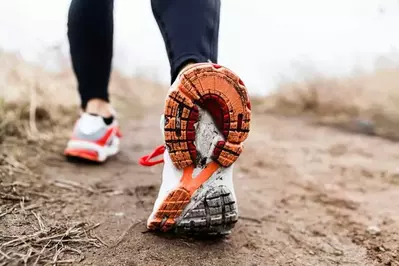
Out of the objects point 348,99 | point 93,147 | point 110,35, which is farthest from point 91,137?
point 348,99

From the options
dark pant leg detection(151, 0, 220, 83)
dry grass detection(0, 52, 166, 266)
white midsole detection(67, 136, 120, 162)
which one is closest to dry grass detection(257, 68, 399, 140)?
dry grass detection(0, 52, 166, 266)

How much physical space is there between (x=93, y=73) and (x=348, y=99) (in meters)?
2.34

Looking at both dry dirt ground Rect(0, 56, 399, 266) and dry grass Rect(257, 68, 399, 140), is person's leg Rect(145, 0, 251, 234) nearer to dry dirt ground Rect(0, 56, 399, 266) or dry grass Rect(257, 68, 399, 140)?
dry dirt ground Rect(0, 56, 399, 266)

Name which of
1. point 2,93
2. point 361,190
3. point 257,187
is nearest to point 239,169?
point 257,187

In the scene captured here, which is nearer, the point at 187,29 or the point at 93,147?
the point at 187,29

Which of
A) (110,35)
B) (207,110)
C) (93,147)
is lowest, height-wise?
(93,147)

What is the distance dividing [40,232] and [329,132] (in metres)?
2.16

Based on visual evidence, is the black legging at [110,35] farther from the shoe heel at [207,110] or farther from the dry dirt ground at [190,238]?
the dry dirt ground at [190,238]

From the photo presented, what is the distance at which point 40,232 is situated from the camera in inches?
37.2

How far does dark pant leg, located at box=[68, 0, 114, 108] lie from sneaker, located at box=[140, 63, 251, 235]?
0.54 metres

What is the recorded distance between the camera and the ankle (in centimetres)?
152

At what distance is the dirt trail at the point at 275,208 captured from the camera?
3.19 ft

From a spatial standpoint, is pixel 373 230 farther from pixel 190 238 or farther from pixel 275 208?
pixel 190 238

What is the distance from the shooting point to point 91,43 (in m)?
1.38
